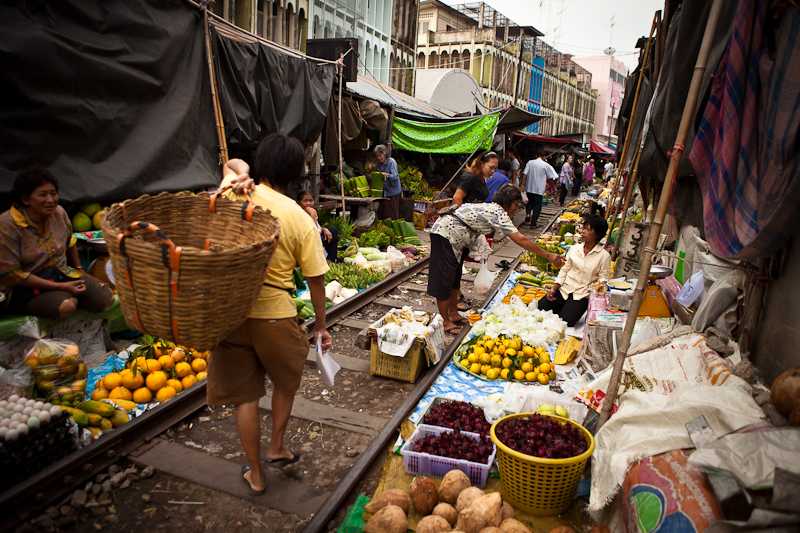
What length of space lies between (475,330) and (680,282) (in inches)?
94.5

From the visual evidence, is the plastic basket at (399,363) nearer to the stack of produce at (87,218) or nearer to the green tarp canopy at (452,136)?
the stack of produce at (87,218)

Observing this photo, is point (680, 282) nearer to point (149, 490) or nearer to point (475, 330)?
point (475, 330)

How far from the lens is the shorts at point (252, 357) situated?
9.89 feet

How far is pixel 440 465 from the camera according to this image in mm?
3482

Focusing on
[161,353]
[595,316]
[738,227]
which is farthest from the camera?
[595,316]

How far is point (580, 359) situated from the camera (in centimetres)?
547

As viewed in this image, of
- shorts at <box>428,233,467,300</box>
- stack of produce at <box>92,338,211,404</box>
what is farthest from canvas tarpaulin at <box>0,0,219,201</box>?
shorts at <box>428,233,467,300</box>

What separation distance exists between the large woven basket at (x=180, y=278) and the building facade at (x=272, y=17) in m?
14.3

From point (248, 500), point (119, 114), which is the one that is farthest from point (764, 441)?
point (119, 114)

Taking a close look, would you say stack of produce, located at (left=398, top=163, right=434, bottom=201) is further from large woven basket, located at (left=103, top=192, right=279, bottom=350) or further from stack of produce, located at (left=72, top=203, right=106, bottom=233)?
A: large woven basket, located at (left=103, top=192, right=279, bottom=350)

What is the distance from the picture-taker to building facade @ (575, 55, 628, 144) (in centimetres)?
6325

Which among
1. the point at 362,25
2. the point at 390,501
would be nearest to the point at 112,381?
the point at 390,501

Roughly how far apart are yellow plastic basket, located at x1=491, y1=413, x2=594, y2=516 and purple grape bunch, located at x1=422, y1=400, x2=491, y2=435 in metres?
0.59

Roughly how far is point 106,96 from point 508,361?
16.2ft
